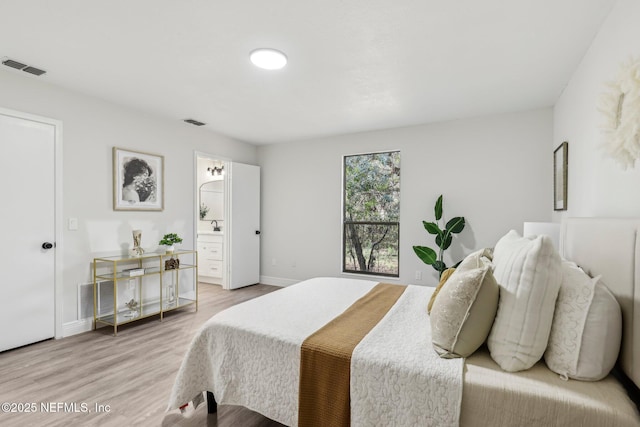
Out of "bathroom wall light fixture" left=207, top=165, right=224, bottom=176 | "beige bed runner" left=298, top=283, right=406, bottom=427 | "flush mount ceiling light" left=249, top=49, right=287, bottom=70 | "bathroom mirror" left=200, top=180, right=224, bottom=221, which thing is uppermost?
"flush mount ceiling light" left=249, top=49, right=287, bottom=70

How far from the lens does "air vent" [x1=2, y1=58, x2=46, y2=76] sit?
2620 millimetres

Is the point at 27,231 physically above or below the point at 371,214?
below

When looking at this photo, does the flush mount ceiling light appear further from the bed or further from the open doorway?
the open doorway

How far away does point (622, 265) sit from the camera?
125 cm

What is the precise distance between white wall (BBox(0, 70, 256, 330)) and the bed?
7.70ft

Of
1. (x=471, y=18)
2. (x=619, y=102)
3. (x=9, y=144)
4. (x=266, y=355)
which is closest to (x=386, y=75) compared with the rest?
(x=471, y=18)

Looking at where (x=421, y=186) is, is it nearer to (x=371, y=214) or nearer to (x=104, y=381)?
(x=371, y=214)

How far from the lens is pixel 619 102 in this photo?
153 cm

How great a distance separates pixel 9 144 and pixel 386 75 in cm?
337

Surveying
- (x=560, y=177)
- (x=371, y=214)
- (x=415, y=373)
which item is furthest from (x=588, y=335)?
(x=371, y=214)

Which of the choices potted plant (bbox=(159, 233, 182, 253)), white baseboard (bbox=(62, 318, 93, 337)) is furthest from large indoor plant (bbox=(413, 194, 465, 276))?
white baseboard (bbox=(62, 318, 93, 337))

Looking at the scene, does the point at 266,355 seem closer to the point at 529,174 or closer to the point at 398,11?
the point at 398,11

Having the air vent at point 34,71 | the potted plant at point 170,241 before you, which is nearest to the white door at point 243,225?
the potted plant at point 170,241

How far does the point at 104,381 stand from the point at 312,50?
9.40 feet
